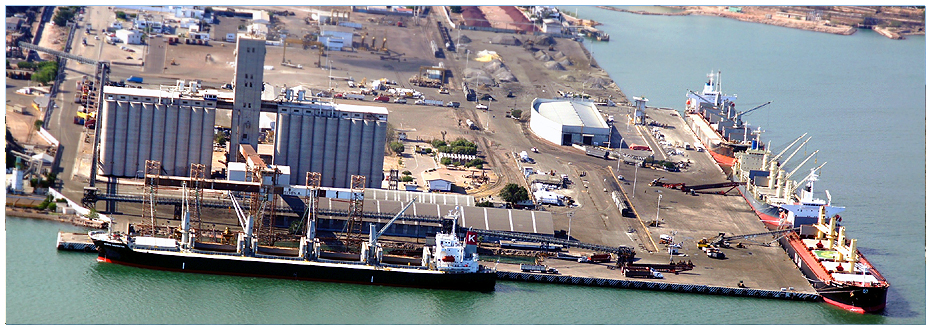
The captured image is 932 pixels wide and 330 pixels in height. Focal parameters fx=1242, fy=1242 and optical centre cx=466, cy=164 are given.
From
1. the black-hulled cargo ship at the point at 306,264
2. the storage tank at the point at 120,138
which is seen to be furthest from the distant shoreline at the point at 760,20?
the black-hulled cargo ship at the point at 306,264

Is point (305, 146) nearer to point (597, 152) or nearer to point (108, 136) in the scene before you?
point (108, 136)

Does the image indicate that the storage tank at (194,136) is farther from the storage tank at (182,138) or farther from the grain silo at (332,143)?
the grain silo at (332,143)

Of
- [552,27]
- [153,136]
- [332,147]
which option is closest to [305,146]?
[332,147]

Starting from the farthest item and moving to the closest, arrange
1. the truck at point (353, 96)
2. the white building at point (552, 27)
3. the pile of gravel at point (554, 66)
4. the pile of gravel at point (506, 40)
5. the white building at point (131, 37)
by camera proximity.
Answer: the white building at point (552, 27), the pile of gravel at point (506, 40), the pile of gravel at point (554, 66), the white building at point (131, 37), the truck at point (353, 96)

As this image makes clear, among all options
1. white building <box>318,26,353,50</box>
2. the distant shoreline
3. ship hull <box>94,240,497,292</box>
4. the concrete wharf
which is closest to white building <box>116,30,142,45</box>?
white building <box>318,26,353,50</box>

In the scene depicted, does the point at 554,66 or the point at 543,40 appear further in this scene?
the point at 543,40

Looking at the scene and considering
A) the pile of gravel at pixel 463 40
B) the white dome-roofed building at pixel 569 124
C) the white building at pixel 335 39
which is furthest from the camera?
the pile of gravel at pixel 463 40

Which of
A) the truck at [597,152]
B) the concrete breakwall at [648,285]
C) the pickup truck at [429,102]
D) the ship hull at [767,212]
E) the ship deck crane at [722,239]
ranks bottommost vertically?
the concrete breakwall at [648,285]
